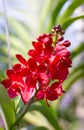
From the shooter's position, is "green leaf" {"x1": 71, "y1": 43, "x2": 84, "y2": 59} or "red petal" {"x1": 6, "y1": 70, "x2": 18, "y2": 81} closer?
"red petal" {"x1": 6, "y1": 70, "x2": 18, "y2": 81}

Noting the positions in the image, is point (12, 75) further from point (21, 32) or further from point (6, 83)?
point (21, 32)

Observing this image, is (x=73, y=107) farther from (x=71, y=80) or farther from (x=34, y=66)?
(x=34, y=66)

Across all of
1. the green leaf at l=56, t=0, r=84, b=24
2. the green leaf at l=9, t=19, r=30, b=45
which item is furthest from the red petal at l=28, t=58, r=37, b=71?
the green leaf at l=9, t=19, r=30, b=45

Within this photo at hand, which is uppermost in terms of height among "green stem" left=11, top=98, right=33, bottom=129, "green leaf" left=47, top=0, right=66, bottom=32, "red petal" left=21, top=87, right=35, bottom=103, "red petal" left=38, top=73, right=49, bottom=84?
"green leaf" left=47, top=0, right=66, bottom=32

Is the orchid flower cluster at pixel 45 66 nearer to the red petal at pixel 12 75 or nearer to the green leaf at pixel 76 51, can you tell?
the red petal at pixel 12 75

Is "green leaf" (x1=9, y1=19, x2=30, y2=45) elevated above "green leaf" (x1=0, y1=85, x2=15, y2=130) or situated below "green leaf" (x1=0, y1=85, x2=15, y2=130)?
above

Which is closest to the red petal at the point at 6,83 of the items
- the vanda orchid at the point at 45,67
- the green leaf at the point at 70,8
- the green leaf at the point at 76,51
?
the vanda orchid at the point at 45,67

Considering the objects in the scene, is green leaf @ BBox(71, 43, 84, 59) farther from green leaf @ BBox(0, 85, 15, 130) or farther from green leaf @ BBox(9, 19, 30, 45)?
green leaf @ BBox(0, 85, 15, 130)

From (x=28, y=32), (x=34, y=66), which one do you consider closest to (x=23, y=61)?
(x=34, y=66)
